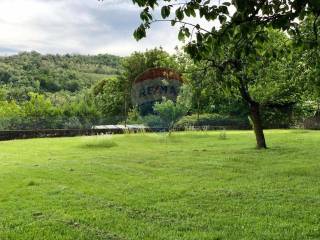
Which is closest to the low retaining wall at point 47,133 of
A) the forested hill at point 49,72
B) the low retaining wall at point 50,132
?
the low retaining wall at point 50,132

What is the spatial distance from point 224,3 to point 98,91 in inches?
2879

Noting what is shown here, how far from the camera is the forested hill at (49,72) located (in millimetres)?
88812

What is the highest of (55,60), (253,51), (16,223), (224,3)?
(55,60)

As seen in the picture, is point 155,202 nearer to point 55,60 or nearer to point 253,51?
point 253,51

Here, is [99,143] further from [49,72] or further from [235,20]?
[49,72]

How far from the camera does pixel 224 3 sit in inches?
203

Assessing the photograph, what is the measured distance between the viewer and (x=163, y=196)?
10.1m

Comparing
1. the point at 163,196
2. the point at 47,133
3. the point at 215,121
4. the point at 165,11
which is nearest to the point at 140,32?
the point at 165,11

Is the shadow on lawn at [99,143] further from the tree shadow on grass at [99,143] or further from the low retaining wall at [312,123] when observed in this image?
the low retaining wall at [312,123]

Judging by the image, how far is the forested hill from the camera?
291 ft

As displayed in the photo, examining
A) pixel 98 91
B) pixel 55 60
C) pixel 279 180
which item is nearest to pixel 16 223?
pixel 279 180

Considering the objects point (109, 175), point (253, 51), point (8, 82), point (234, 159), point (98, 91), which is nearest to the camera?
point (253, 51)

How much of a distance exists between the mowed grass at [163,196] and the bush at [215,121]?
2466 centimetres

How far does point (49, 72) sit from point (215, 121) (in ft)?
205
